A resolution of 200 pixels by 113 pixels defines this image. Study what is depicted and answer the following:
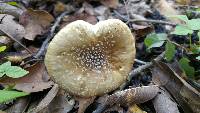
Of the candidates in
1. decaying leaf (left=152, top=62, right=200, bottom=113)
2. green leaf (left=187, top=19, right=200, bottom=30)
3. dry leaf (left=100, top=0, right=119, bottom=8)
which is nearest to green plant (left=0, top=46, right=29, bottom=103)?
decaying leaf (left=152, top=62, right=200, bottom=113)

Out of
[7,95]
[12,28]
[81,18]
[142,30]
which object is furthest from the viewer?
[81,18]

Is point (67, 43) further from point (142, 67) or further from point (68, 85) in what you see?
point (142, 67)

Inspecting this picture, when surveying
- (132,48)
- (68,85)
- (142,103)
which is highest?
(132,48)

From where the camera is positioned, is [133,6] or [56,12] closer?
[56,12]

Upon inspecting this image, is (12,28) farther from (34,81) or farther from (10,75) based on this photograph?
(10,75)

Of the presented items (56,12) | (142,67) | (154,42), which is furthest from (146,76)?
(56,12)

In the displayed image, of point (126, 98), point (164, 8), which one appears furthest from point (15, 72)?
point (164, 8)

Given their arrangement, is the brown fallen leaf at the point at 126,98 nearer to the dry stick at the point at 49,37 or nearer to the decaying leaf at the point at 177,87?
the decaying leaf at the point at 177,87
